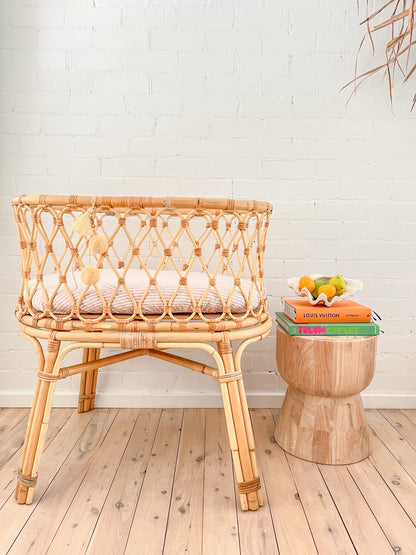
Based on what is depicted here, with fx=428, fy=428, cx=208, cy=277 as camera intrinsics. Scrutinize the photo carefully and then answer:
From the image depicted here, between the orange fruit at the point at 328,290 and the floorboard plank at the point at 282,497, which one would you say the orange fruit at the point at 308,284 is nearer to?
the orange fruit at the point at 328,290

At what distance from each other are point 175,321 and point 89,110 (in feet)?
3.40

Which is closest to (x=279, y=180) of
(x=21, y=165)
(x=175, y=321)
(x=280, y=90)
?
(x=280, y=90)

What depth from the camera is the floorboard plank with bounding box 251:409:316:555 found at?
0.96 m

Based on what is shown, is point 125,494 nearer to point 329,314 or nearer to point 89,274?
point 89,274

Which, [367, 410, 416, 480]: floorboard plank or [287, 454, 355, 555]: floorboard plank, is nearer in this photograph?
[287, 454, 355, 555]: floorboard plank

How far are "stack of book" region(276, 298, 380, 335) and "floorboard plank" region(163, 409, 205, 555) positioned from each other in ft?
1.61

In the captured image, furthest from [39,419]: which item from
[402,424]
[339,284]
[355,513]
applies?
[402,424]

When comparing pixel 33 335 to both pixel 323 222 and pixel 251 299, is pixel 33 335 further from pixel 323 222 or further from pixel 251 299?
pixel 323 222

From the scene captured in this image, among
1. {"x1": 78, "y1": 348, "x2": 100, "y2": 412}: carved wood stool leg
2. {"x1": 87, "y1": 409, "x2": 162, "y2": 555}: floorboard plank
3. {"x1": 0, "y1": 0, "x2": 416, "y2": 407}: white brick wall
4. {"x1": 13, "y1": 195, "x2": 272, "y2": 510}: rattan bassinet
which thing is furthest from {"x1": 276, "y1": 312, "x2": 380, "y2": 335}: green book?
{"x1": 78, "y1": 348, "x2": 100, "y2": 412}: carved wood stool leg

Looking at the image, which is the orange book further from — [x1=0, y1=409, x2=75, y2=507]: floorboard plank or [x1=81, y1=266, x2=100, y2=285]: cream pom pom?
[x1=0, y1=409, x2=75, y2=507]: floorboard plank

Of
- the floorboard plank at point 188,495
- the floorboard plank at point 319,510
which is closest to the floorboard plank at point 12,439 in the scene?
the floorboard plank at point 188,495

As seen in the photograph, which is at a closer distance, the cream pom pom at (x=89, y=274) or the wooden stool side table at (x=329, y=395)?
the cream pom pom at (x=89, y=274)

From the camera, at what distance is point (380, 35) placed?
1641 millimetres

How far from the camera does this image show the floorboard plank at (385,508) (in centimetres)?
97
